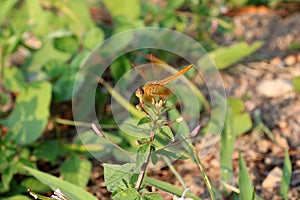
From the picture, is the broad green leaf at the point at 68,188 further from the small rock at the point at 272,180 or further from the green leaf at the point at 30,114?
the small rock at the point at 272,180

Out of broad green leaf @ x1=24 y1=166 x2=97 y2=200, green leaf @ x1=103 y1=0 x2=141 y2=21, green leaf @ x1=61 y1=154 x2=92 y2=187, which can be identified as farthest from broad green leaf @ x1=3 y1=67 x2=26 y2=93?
broad green leaf @ x1=24 y1=166 x2=97 y2=200

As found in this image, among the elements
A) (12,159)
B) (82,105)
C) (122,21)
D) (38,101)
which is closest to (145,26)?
(122,21)

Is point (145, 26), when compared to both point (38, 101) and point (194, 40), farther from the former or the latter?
point (38, 101)

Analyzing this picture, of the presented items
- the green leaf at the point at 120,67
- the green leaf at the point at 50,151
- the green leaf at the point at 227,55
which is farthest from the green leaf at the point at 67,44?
the green leaf at the point at 227,55

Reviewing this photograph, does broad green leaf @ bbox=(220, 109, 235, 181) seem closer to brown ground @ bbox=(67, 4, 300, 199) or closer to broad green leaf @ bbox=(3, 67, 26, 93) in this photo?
brown ground @ bbox=(67, 4, 300, 199)

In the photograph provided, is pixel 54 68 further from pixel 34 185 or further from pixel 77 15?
pixel 34 185

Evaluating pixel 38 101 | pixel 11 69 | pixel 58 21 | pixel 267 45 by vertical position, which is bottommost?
pixel 38 101

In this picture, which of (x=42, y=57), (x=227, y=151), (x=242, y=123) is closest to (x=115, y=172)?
(x=227, y=151)
